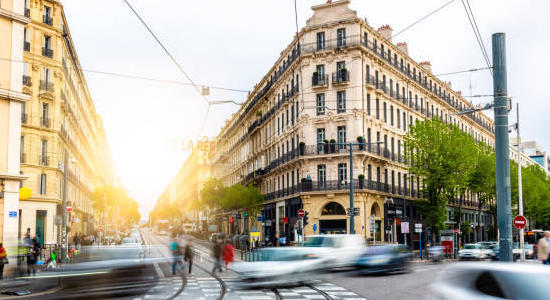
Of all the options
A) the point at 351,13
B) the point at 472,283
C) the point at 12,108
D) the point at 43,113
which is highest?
the point at 351,13

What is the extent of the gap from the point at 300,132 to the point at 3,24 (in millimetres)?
27751

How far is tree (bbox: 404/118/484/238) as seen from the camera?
44.8 meters

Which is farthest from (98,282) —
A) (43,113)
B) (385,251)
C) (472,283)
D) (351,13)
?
(351,13)

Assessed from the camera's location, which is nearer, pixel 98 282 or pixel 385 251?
pixel 98 282

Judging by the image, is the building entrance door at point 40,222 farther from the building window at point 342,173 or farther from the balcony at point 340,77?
the balcony at point 340,77

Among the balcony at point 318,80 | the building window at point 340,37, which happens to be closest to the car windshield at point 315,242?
the balcony at point 318,80

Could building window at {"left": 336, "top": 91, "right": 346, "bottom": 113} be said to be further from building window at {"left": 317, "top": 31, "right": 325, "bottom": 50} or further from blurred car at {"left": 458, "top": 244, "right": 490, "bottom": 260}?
blurred car at {"left": 458, "top": 244, "right": 490, "bottom": 260}

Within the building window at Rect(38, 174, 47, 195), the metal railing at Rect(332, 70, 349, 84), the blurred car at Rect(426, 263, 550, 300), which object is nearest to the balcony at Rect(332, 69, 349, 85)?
the metal railing at Rect(332, 70, 349, 84)

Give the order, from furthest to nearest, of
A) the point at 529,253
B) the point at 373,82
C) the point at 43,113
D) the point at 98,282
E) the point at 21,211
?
the point at 373,82 < the point at 43,113 < the point at 21,211 < the point at 529,253 < the point at 98,282

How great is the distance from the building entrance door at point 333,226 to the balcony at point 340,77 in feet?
38.9

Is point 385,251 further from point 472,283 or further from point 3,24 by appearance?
point 3,24

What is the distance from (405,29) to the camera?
82.1 ft

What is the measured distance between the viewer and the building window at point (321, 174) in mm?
47069

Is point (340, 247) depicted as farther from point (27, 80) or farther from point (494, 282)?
point (27, 80)
